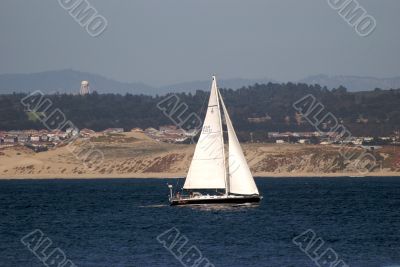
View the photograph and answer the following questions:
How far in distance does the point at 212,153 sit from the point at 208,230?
12.8 m

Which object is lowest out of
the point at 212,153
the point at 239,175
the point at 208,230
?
the point at 208,230

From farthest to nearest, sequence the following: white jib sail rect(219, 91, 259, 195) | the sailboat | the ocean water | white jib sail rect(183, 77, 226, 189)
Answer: white jib sail rect(219, 91, 259, 195)
the sailboat
white jib sail rect(183, 77, 226, 189)
the ocean water

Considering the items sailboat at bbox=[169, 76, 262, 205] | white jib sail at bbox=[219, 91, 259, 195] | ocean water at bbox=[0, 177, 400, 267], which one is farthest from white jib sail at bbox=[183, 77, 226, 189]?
ocean water at bbox=[0, 177, 400, 267]

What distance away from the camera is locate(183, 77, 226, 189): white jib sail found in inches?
3167

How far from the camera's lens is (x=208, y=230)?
226 feet

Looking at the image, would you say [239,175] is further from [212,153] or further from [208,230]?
[208,230]

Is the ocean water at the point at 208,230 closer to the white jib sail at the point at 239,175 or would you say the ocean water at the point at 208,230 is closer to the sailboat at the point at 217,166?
the sailboat at the point at 217,166

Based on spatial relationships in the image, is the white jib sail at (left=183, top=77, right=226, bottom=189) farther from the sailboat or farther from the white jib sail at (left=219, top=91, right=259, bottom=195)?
the white jib sail at (left=219, top=91, right=259, bottom=195)

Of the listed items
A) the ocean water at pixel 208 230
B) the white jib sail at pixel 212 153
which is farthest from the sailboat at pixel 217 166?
the ocean water at pixel 208 230

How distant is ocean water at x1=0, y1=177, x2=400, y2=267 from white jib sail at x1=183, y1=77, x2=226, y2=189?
272 centimetres

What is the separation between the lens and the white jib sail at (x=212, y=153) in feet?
264

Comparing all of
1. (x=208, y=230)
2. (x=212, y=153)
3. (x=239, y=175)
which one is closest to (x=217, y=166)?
(x=212, y=153)

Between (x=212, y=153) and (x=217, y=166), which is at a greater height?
(x=212, y=153)

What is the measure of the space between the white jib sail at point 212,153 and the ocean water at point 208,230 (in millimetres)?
2719
